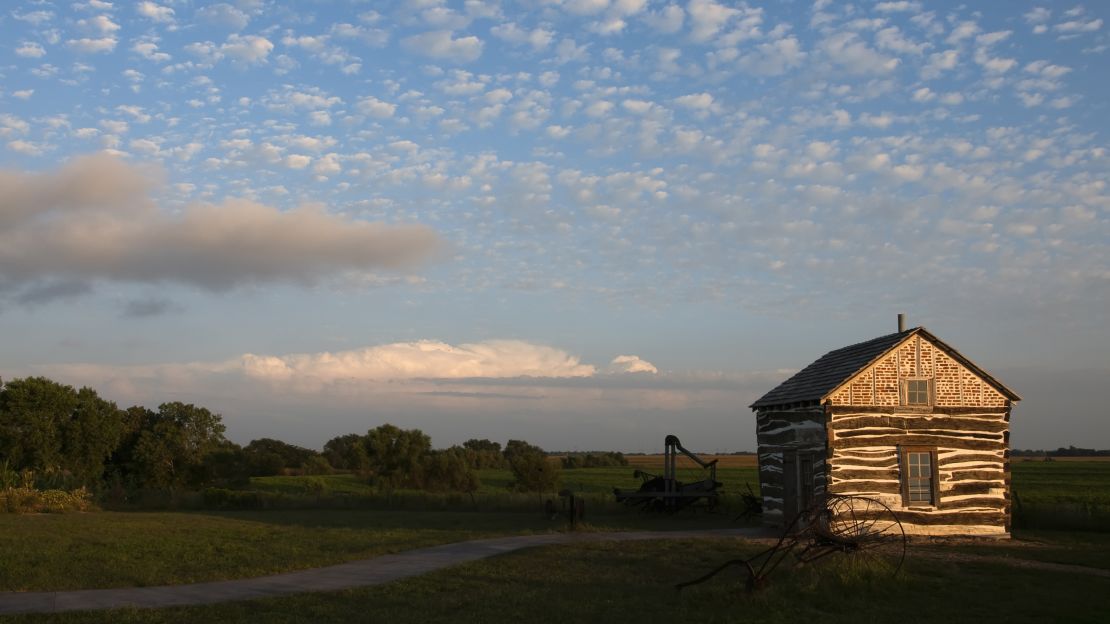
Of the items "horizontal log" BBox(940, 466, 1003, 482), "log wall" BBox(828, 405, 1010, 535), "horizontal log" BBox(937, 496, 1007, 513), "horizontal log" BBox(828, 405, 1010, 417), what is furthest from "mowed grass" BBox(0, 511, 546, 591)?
"horizontal log" BBox(940, 466, 1003, 482)

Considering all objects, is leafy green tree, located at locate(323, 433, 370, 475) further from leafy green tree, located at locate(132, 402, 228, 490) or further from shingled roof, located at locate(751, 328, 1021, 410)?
shingled roof, located at locate(751, 328, 1021, 410)

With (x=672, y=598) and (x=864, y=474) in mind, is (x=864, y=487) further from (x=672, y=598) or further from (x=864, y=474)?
(x=672, y=598)

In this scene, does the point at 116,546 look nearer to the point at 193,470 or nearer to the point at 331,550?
the point at 331,550

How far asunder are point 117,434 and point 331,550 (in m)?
39.7

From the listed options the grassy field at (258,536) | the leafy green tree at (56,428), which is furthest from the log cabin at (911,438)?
the leafy green tree at (56,428)

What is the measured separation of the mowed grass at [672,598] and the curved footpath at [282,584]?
0.67m

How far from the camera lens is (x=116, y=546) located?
22062 millimetres

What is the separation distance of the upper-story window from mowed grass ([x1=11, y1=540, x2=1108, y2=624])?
7.07 meters

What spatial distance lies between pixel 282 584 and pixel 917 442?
1692cm

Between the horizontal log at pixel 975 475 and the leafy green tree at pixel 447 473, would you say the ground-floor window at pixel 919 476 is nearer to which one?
the horizontal log at pixel 975 475

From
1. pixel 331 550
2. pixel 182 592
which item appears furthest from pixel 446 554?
pixel 182 592

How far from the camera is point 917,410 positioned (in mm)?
25203

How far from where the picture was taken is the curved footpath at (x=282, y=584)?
14102 millimetres

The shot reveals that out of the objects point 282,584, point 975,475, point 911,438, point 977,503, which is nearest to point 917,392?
point 911,438
